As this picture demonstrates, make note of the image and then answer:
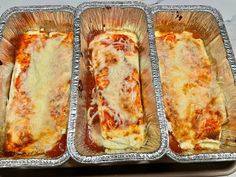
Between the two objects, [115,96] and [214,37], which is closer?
[115,96]

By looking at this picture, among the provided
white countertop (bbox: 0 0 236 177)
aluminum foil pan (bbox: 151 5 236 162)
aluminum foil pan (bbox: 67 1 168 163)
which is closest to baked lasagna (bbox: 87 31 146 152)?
aluminum foil pan (bbox: 67 1 168 163)

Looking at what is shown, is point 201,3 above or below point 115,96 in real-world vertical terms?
above

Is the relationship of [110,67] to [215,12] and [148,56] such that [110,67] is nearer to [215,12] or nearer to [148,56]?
[148,56]

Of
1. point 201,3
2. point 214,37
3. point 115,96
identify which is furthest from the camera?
point 201,3

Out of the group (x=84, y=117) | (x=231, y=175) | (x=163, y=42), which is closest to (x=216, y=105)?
(x=231, y=175)

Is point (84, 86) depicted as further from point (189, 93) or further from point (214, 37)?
point (214, 37)

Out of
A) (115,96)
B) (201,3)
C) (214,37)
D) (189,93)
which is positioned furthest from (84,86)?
(201,3)

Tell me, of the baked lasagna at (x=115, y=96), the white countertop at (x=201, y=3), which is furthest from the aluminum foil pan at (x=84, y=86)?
the white countertop at (x=201, y=3)
